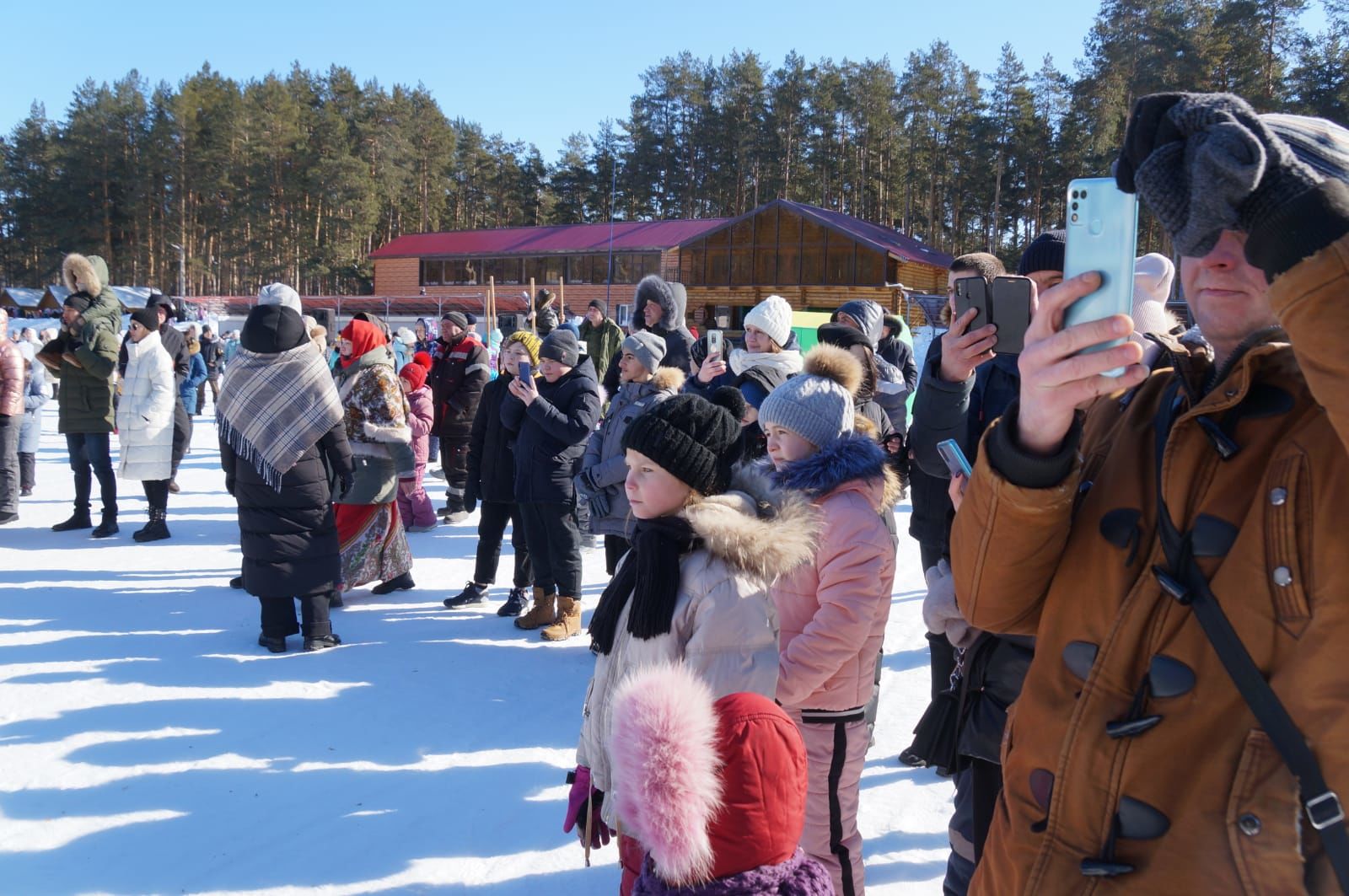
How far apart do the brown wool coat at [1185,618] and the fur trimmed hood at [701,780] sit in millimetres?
331

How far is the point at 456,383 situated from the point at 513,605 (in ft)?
10.5

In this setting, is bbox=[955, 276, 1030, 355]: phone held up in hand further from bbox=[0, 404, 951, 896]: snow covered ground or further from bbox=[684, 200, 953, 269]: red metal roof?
bbox=[684, 200, 953, 269]: red metal roof

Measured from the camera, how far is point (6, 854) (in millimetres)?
2812

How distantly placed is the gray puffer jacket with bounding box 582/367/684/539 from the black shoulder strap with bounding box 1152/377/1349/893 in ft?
11.8

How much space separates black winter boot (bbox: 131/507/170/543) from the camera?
7.08m

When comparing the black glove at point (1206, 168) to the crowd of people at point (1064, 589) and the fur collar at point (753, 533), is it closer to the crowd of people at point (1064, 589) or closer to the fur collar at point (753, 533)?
the crowd of people at point (1064, 589)

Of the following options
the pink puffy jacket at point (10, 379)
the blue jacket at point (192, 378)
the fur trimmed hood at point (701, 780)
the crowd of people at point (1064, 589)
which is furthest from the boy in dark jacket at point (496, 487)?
the blue jacket at point (192, 378)

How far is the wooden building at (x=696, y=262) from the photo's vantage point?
32500mm

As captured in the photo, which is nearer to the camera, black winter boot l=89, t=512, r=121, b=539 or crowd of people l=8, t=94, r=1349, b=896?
crowd of people l=8, t=94, r=1349, b=896

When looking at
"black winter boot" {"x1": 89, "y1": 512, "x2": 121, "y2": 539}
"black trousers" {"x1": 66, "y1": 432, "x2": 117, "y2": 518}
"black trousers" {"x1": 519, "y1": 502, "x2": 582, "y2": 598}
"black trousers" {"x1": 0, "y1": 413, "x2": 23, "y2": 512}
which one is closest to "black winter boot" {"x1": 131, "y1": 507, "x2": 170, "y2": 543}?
"black winter boot" {"x1": 89, "y1": 512, "x2": 121, "y2": 539}

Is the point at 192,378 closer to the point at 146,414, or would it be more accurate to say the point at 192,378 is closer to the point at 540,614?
the point at 146,414

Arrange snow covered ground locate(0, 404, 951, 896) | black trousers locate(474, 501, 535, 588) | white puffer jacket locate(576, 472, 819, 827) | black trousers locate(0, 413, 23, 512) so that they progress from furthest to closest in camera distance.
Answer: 1. black trousers locate(0, 413, 23, 512)
2. black trousers locate(474, 501, 535, 588)
3. snow covered ground locate(0, 404, 951, 896)
4. white puffer jacket locate(576, 472, 819, 827)

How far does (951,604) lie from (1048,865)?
33.8 inches

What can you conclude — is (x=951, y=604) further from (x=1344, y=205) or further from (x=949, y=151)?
(x=949, y=151)
